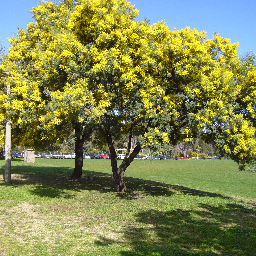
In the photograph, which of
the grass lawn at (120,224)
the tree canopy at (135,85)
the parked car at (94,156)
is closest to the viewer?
the grass lawn at (120,224)

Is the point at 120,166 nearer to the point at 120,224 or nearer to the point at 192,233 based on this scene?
the point at 120,224

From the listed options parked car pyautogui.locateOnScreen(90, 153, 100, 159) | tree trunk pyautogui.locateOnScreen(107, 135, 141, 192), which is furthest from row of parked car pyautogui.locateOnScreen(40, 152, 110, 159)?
tree trunk pyautogui.locateOnScreen(107, 135, 141, 192)

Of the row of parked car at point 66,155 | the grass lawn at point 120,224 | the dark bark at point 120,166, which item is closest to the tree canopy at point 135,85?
the dark bark at point 120,166

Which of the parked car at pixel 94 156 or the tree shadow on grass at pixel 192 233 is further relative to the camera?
the parked car at pixel 94 156

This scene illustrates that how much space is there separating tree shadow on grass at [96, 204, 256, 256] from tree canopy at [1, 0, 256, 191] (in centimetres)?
275

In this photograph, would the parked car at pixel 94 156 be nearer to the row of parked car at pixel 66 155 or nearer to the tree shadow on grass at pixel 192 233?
the row of parked car at pixel 66 155

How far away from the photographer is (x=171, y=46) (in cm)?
1258

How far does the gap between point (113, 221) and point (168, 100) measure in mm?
5572

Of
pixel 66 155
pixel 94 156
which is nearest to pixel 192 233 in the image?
pixel 66 155

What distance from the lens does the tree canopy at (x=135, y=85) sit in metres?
12.1

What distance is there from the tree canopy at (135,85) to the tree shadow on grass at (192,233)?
2.75 metres

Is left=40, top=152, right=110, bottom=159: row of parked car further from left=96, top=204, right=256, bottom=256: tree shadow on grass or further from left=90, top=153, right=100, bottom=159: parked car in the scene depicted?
left=96, top=204, right=256, bottom=256: tree shadow on grass

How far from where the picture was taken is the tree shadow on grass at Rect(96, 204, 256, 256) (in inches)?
272

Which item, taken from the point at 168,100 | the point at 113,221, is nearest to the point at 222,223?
the point at 113,221
